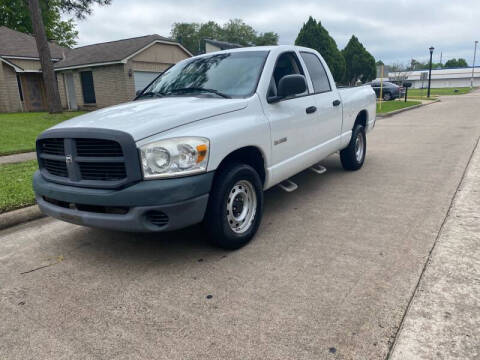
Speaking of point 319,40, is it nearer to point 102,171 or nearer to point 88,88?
point 88,88

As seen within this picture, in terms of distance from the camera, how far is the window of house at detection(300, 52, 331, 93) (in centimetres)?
529

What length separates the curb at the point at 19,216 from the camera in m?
4.60

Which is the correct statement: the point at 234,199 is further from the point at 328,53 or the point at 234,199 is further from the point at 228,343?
the point at 328,53

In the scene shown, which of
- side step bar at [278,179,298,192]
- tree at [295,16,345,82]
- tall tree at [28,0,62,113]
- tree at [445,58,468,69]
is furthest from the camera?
tree at [445,58,468,69]

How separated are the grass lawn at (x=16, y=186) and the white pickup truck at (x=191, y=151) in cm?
137

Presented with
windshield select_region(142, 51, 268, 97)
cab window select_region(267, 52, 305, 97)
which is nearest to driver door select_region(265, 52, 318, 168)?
cab window select_region(267, 52, 305, 97)

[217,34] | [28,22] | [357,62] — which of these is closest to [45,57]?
[357,62]

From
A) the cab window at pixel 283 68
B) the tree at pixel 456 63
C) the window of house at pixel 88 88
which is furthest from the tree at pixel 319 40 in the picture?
the tree at pixel 456 63

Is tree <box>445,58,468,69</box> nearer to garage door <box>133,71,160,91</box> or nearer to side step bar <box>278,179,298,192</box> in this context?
garage door <box>133,71,160,91</box>

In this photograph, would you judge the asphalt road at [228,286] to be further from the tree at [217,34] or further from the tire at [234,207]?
the tree at [217,34]

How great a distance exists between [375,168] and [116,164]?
5331 millimetres

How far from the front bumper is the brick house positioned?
20.5 meters

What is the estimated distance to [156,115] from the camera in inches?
134

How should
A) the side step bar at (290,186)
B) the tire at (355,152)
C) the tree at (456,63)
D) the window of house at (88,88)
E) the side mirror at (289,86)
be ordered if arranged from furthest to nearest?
the tree at (456,63) → the window of house at (88,88) → the tire at (355,152) → the side step bar at (290,186) → the side mirror at (289,86)
